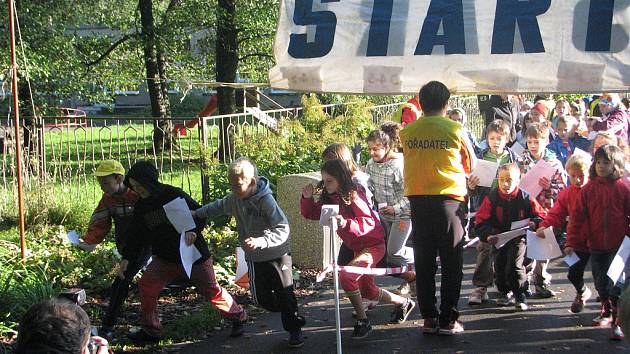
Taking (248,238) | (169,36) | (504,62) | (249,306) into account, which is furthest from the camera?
(169,36)

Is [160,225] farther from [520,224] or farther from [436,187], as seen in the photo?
[520,224]

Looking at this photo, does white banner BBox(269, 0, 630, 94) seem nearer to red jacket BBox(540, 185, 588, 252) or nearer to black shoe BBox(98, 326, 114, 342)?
red jacket BBox(540, 185, 588, 252)

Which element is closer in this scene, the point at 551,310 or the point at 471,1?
the point at 471,1

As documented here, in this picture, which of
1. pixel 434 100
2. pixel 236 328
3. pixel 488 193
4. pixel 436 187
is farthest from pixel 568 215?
pixel 236 328

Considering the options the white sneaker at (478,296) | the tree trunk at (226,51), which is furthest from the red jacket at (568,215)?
the tree trunk at (226,51)

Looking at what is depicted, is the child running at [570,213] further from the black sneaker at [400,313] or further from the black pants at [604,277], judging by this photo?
the black sneaker at [400,313]

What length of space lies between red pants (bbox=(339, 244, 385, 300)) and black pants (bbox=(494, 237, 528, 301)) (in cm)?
129

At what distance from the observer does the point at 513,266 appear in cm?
746

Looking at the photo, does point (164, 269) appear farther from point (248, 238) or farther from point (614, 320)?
point (614, 320)

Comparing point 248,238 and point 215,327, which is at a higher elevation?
point 248,238

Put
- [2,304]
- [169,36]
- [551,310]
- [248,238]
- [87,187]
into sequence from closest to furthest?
[248,238]
[2,304]
[551,310]
[87,187]
[169,36]

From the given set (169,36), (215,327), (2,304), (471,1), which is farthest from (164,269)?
(169,36)

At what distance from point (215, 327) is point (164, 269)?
822 millimetres

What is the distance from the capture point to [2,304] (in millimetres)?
6938
